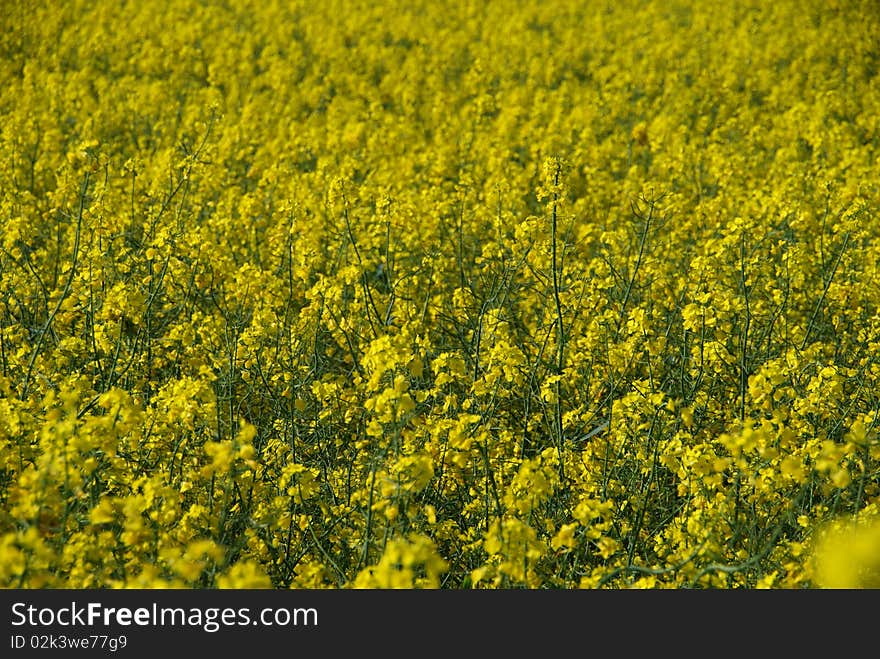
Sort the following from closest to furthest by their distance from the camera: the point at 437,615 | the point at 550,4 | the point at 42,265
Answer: the point at 437,615 → the point at 42,265 → the point at 550,4

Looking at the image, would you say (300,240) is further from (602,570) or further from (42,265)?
(602,570)

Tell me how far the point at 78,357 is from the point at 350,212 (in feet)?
5.38

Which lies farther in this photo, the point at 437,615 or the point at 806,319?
the point at 806,319

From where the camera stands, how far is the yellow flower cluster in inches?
108

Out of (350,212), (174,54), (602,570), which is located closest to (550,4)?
(174,54)

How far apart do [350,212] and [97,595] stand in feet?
9.97

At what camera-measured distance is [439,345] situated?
456cm

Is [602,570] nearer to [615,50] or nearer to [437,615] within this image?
[437,615]

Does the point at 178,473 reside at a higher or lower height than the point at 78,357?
lower

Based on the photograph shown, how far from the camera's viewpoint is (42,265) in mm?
5055

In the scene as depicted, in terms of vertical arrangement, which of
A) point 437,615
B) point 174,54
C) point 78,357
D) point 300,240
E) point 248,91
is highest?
point 174,54

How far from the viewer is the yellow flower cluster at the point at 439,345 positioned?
2.74m

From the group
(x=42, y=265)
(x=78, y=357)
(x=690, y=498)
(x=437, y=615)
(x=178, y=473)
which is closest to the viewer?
(x=437, y=615)

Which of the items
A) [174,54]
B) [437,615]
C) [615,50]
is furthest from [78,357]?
[615,50]
